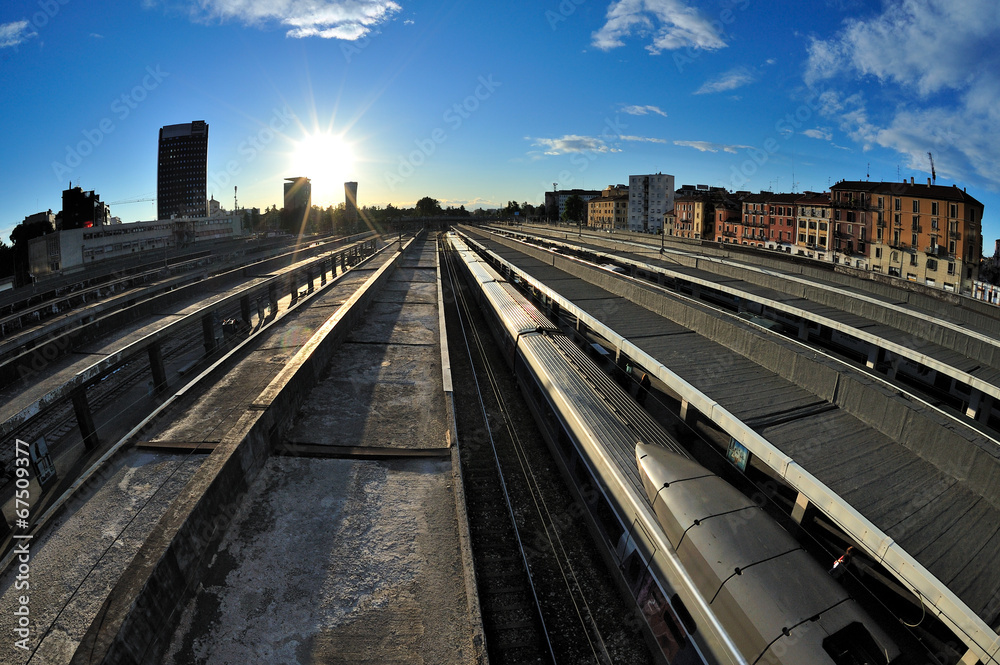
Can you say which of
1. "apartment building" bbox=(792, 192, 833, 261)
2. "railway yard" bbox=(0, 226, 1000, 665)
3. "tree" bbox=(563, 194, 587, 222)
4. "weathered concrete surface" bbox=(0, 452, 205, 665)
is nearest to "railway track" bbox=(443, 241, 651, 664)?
"railway yard" bbox=(0, 226, 1000, 665)

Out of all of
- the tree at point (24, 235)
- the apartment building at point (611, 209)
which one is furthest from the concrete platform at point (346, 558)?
the apartment building at point (611, 209)

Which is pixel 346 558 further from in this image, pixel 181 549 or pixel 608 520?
pixel 608 520

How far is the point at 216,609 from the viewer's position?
5.43 m

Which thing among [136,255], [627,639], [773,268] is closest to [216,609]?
[627,639]

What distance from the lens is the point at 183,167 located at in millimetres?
111438

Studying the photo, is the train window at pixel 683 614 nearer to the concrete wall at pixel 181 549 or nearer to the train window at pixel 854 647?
the train window at pixel 854 647

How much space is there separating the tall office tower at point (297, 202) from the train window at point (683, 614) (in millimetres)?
129790

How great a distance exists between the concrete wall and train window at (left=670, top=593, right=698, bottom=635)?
5.88 metres

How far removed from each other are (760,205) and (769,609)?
66.5 m

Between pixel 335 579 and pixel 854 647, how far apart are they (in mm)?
5710

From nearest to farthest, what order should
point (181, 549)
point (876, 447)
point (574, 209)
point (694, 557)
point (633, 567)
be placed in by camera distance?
point (181, 549)
point (694, 557)
point (633, 567)
point (876, 447)
point (574, 209)

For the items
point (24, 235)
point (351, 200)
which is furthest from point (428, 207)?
point (24, 235)

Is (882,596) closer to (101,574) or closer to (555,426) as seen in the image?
(555,426)

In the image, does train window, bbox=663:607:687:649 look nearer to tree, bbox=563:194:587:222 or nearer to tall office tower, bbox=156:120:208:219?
tree, bbox=563:194:587:222
